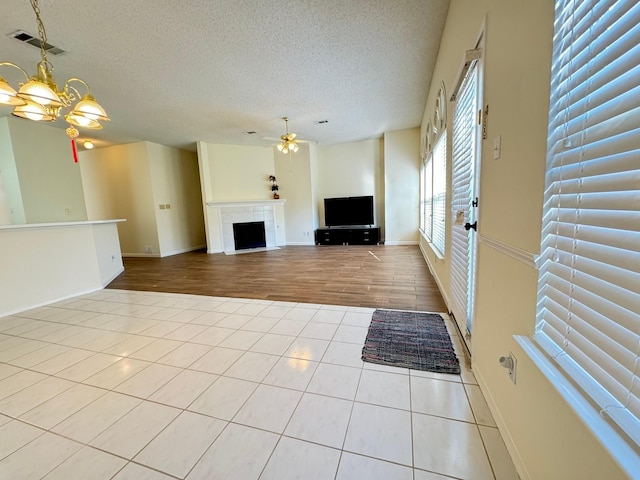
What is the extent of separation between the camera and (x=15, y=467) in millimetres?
1158

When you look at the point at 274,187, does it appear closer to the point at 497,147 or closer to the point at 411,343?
the point at 411,343

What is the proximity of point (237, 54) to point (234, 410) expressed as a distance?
3.43 metres

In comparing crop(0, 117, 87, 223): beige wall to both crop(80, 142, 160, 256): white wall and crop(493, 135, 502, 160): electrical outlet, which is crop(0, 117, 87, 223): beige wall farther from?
crop(493, 135, 502, 160): electrical outlet

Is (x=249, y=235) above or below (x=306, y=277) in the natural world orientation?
above

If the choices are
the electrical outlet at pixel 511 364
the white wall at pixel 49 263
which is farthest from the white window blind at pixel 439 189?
the white wall at pixel 49 263

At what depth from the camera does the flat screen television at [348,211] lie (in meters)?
6.95

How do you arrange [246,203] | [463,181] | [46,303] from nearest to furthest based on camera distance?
[463,181] < [46,303] < [246,203]

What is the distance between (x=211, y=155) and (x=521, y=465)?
7.44 meters

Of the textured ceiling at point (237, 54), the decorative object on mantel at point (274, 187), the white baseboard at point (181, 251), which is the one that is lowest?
the white baseboard at point (181, 251)

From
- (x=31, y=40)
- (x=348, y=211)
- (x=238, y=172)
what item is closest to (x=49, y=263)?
(x=31, y=40)

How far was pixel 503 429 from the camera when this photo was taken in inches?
46.4

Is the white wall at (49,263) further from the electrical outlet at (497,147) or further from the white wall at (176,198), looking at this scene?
the electrical outlet at (497,147)

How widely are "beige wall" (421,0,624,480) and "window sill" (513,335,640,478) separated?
41mm

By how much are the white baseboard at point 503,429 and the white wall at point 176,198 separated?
701 cm
